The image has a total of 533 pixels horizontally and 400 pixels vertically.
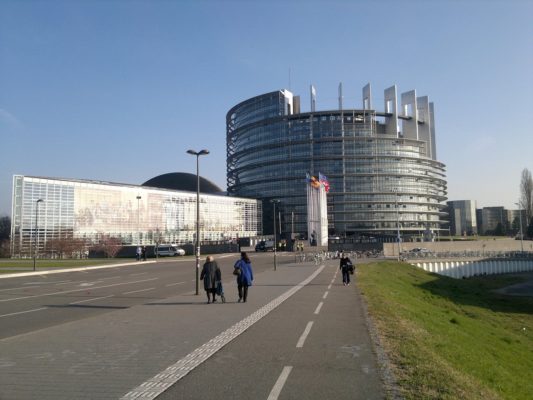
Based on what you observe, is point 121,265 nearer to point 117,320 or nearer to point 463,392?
point 117,320

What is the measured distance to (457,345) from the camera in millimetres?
13367

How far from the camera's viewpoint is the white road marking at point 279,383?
6.11 metres

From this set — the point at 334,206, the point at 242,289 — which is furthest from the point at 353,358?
the point at 334,206

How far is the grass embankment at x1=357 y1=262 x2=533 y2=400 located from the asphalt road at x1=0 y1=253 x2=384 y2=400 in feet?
2.19

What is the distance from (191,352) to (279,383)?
2621 millimetres

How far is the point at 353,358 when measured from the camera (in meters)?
8.18

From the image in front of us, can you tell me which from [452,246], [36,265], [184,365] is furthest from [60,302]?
[452,246]

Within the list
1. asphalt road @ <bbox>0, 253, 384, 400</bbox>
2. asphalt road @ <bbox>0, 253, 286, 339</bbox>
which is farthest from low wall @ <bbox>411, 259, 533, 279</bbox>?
asphalt road @ <bbox>0, 253, 384, 400</bbox>

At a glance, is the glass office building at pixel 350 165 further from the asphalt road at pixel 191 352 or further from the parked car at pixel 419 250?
the asphalt road at pixel 191 352

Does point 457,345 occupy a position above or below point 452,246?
below

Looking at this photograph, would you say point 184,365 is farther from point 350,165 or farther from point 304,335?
point 350,165

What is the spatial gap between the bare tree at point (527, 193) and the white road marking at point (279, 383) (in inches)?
5066

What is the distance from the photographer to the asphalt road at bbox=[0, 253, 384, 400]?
6.49 metres

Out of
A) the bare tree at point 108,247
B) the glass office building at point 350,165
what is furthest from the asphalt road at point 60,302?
the glass office building at point 350,165
